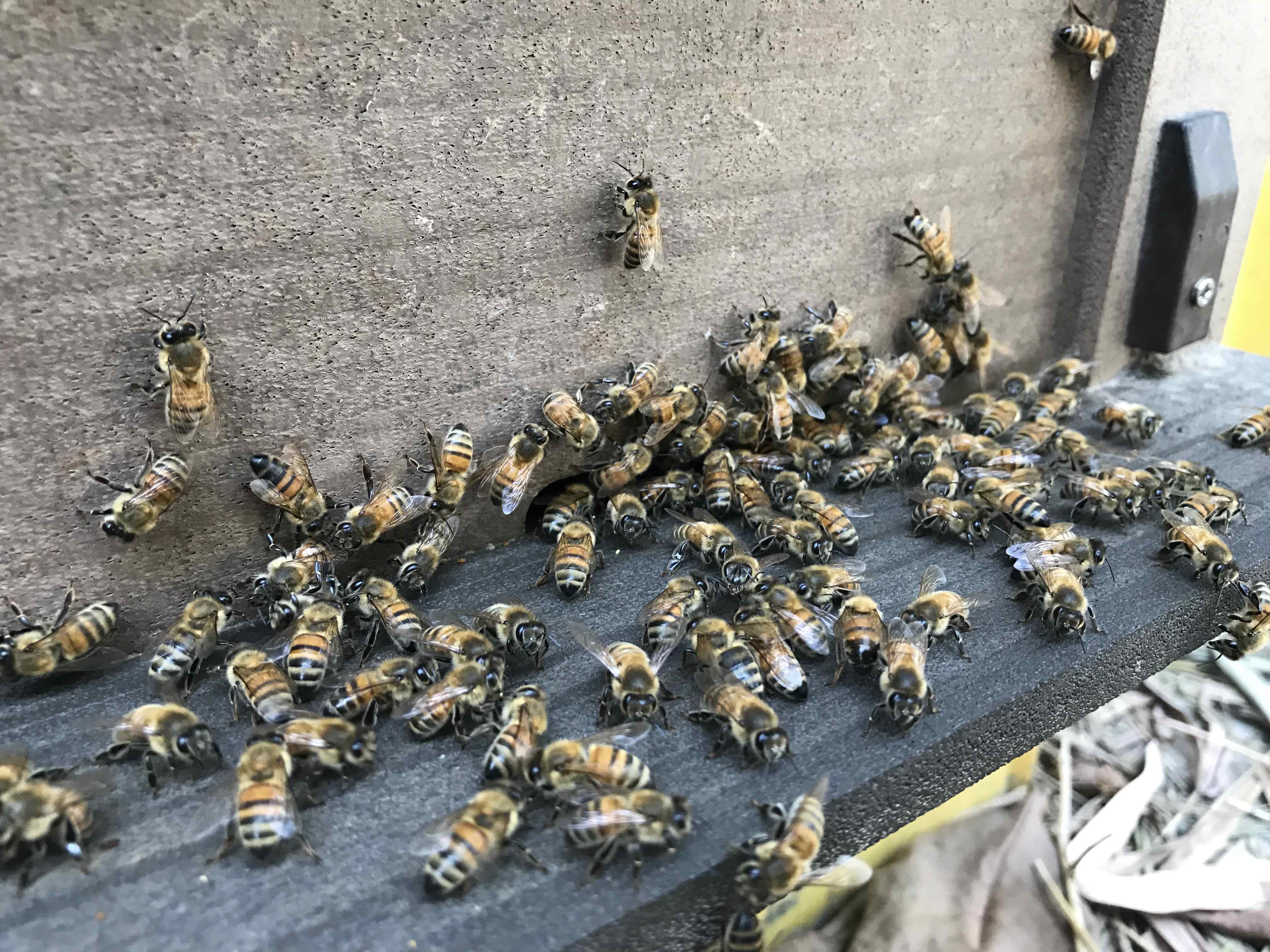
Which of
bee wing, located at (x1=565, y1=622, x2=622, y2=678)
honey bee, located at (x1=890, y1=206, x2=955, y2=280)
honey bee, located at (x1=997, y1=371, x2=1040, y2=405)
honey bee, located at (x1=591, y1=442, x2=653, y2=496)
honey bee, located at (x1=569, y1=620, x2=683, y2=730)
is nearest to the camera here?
honey bee, located at (x1=569, y1=620, x2=683, y2=730)

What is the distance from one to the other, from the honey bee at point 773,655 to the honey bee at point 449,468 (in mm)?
882

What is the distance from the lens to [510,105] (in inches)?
93.3

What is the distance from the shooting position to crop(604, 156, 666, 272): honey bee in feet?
8.46

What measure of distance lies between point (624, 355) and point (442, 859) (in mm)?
1681

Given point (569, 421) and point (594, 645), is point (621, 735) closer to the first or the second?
point (594, 645)

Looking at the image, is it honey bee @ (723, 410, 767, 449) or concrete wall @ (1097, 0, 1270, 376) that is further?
concrete wall @ (1097, 0, 1270, 376)

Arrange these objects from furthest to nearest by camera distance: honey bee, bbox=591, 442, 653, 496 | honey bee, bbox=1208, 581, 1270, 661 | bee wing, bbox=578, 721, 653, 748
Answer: honey bee, bbox=591, 442, 653, 496 → honey bee, bbox=1208, 581, 1270, 661 → bee wing, bbox=578, 721, 653, 748

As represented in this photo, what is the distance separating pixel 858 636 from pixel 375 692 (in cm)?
119

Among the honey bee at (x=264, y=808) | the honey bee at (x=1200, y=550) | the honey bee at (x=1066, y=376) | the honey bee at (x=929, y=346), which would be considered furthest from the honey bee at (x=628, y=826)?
the honey bee at (x=1066, y=376)

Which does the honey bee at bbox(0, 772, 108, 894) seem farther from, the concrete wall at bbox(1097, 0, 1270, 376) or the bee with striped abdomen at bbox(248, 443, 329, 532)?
the concrete wall at bbox(1097, 0, 1270, 376)

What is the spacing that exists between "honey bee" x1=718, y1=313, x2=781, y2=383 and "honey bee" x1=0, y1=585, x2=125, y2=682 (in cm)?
198

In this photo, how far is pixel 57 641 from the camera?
2.17 meters

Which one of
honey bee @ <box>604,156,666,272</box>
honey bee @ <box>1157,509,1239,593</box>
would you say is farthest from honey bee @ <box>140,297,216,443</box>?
honey bee @ <box>1157,509,1239,593</box>

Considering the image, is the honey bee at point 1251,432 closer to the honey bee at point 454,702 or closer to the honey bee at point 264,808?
the honey bee at point 454,702
